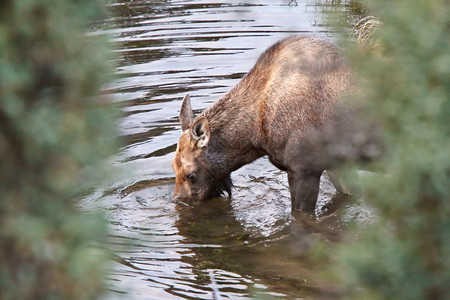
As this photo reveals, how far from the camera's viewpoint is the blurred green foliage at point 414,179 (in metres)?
3.04

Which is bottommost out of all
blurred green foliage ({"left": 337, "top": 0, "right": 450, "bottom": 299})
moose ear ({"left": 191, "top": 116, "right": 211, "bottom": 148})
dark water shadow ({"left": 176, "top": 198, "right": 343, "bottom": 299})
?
dark water shadow ({"left": 176, "top": 198, "right": 343, "bottom": 299})

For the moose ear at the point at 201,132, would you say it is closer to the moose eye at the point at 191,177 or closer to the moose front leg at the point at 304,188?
the moose eye at the point at 191,177

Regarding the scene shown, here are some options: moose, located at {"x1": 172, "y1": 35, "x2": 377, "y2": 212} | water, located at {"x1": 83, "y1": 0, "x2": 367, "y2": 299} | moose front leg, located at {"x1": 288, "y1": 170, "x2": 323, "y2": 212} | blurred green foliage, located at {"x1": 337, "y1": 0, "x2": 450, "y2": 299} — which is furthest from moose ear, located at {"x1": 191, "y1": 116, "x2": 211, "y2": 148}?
blurred green foliage, located at {"x1": 337, "y1": 0, "x2": 450, "y2": 299}

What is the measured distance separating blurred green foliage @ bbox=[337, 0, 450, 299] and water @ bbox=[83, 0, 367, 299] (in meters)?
0.70

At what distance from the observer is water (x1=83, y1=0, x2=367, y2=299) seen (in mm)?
6547

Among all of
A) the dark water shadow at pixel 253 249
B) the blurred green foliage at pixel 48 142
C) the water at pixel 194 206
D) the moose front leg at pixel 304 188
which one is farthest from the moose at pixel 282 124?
the blurred green foliage at pixel 48 142

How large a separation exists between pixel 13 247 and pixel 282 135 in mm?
5571

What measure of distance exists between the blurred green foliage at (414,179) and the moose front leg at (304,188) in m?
4.88

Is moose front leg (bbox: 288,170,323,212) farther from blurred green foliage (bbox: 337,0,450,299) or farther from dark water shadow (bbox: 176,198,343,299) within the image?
blurred green foliage (bbox: 337,0,450,299)

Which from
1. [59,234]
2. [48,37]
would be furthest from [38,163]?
[48,37]

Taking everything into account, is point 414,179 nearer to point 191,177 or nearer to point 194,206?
point 191,177

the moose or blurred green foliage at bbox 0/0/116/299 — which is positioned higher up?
blurred green foliage at bbox 0/0/116/299

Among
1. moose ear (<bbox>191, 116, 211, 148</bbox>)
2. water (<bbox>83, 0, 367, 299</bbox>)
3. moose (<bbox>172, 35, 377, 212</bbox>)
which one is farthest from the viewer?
moose ear (<bbox>191, 116, 211, 148</bbox>)

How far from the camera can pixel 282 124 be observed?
26.2 ft
